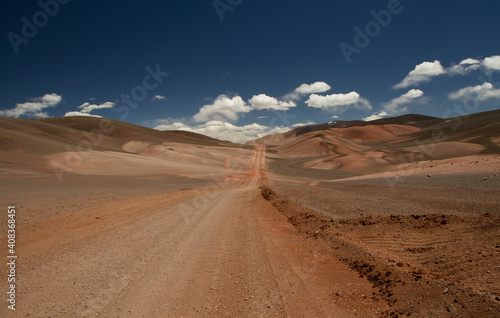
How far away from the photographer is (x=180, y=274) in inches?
224

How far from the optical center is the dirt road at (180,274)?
443cm

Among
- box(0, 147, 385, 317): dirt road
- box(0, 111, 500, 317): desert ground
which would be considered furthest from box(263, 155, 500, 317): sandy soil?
box(0, 147, 385, 317): dirt road

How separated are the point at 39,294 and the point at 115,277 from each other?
1195 millimetres

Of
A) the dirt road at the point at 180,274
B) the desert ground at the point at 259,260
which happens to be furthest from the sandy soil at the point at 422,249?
the dirt road at the point at 180,274

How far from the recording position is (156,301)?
4609 mm

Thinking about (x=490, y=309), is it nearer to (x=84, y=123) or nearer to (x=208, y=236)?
(x=208, y=236)

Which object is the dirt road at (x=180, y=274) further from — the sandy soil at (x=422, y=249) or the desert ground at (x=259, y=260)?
the sandy soil at (x=422, y=249)

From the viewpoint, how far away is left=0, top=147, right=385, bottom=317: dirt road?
4.43 m

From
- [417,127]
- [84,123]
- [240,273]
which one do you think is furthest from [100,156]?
[417,127]

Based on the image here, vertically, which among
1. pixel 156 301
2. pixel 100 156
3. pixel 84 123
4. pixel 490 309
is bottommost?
pixel 156 301

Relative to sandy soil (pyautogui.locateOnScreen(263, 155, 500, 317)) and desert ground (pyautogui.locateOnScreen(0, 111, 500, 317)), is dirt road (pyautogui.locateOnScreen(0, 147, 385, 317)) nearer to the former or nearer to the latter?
desert ground (pyautogui.locateOnScreen(0, 111, 500, 317))

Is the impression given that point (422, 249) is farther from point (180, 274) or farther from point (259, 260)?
point (180, 274)

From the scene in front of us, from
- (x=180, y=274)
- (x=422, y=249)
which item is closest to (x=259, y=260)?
(x=180, y=274)

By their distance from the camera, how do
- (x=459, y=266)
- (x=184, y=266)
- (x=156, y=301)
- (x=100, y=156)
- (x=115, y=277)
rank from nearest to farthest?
1. (x=156, y=301)
2. (x=459, y=266)
3. (x=115, y=277)
4. (x=184, y=266)
5. (x=100, y=156)
